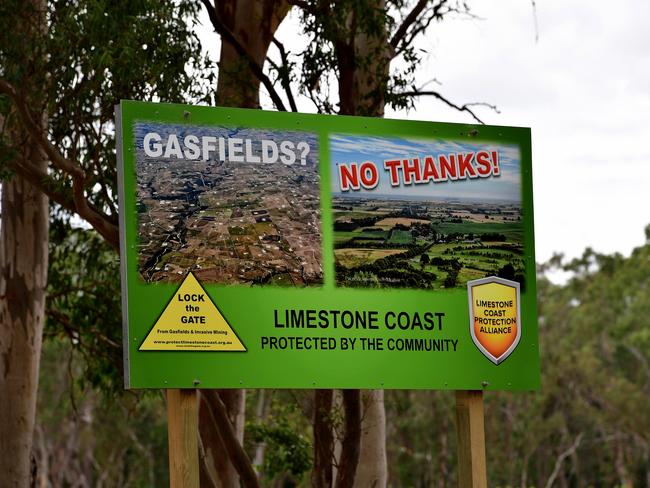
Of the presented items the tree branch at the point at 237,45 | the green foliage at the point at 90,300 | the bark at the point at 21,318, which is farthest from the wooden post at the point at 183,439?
the bark at the point at 21,318

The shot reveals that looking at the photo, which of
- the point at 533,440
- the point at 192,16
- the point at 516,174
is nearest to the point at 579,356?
the point at 533,440

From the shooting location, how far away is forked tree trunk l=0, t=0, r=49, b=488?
50.8ft

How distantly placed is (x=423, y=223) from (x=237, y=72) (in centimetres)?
558

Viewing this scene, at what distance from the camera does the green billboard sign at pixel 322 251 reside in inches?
303

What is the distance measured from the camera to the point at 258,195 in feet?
26.7

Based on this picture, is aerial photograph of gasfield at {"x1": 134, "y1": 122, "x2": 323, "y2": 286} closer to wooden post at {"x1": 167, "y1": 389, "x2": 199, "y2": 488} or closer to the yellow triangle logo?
→ the yellow triangle logo

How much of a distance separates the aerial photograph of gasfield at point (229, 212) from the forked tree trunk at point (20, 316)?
312 inches

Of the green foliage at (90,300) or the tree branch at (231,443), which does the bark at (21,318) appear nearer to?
the green foliage at (90,300)

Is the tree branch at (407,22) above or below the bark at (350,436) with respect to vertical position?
above

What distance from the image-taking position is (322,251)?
8203 millimetres

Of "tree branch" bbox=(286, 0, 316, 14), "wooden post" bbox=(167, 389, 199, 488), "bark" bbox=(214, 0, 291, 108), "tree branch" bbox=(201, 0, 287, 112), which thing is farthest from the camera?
"bark" bbox=(214, 0, 291, 108)

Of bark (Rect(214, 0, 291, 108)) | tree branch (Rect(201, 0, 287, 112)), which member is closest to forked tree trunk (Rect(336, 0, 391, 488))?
tree branch (Rect(201, 0, 287, 112))

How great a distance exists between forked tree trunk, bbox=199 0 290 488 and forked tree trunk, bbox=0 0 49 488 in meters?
2.76

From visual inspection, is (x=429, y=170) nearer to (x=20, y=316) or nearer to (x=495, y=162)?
(x=495, y=162)
